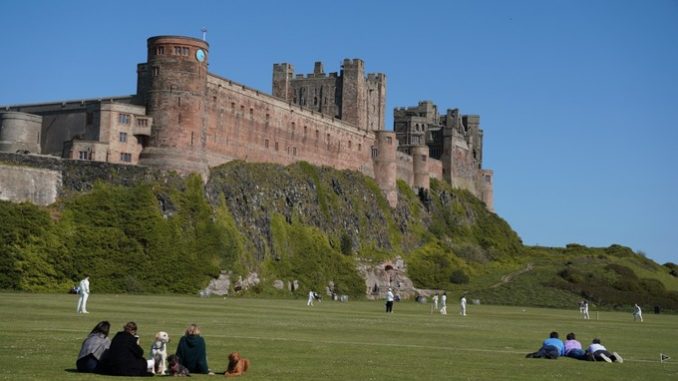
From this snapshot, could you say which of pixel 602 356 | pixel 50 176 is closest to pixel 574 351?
pixel 602 356

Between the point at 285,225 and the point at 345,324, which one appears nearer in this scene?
the point at 345,324

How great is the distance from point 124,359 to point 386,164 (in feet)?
400

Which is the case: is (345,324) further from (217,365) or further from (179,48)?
(179,48)

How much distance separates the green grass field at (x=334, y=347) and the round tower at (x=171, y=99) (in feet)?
155

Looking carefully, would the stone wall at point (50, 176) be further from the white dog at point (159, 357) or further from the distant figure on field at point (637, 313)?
the white dog at point (159, 357)

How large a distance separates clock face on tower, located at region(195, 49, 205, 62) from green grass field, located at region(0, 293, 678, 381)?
5108cm

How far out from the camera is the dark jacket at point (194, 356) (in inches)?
1022

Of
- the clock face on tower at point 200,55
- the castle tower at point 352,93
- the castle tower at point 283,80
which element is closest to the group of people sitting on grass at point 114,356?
the clock face on tower at point 200,55

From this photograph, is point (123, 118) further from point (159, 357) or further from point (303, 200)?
point (159, 357)

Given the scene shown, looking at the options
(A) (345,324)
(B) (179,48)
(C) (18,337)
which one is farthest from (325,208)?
(C) (18,337)

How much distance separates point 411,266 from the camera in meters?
132

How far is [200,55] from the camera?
10062cm

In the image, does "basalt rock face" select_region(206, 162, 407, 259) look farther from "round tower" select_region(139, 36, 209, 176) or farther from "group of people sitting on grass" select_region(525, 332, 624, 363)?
"group of people sitting on grass" select_region(525, 332, 624, 363)

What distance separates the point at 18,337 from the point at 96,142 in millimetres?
66107
